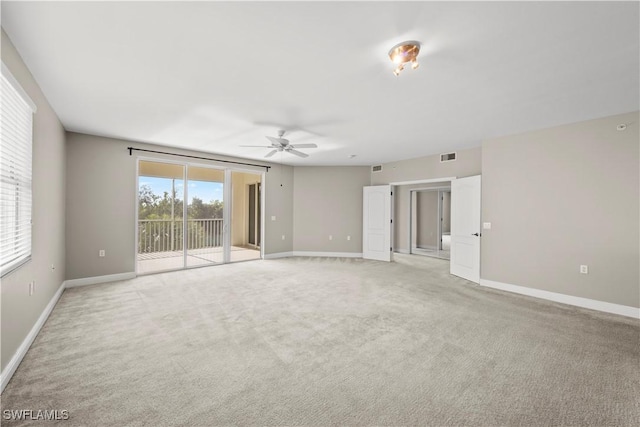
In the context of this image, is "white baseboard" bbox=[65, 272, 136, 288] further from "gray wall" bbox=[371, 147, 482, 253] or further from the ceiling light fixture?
"gray wall" bbox=[371, 147, 482, 253]

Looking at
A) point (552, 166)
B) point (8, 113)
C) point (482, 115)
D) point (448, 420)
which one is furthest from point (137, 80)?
Answer: point (552, 166)

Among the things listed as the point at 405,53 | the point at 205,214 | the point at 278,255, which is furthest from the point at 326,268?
the point at 405,53

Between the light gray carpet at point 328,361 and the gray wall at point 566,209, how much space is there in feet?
1.74

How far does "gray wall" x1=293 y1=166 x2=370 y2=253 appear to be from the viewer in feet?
25.8

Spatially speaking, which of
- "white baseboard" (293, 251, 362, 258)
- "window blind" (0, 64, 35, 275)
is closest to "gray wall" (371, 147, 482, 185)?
"white baseboard" (293, 251, 362, 258)

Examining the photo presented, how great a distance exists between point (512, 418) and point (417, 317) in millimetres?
1648

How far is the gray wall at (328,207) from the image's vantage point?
25.8ft

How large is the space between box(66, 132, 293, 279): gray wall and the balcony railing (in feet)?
3.39

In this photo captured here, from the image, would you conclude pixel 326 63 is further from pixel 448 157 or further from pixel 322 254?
pixel 322 254

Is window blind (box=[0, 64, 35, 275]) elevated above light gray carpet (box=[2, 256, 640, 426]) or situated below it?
above

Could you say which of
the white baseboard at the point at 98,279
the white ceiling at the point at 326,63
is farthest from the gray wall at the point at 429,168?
the white baseboard at the point at 98,279

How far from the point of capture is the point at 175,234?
21.9ft

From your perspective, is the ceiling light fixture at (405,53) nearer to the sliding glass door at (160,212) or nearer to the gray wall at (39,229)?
the gray wall at (39,229)

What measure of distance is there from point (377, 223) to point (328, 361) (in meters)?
5.44
